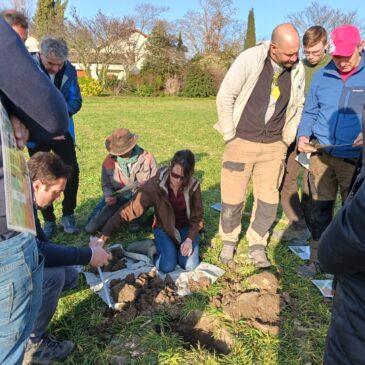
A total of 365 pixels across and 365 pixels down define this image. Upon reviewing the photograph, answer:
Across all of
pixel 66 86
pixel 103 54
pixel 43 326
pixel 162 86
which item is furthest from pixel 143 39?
pixel 43 326

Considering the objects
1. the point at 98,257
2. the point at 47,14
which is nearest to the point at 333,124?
the point at 98,257

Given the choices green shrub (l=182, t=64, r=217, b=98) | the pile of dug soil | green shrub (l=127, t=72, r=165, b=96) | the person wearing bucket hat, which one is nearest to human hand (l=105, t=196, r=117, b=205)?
the person wearing bucket hat

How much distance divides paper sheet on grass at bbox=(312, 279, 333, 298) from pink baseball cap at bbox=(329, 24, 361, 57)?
6.32ft

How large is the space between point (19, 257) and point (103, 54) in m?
33.5

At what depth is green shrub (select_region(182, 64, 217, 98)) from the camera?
29875 millimetres

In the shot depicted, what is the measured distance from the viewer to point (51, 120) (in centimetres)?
130

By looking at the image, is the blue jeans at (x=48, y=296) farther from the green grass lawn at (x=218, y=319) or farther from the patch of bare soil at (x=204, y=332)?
the patch of bare soil at (x=204, y=332)

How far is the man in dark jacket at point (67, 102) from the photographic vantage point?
3600 millimetres

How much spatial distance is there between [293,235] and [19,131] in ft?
12.0

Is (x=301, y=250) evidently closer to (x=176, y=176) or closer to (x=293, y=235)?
(x=293, y=235)

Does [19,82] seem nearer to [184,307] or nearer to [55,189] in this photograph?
[55,189]

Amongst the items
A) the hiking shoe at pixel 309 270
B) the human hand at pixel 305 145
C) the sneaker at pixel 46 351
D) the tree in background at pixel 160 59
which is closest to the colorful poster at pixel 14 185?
the sneaker at pixel 46 351

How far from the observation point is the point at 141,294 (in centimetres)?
307

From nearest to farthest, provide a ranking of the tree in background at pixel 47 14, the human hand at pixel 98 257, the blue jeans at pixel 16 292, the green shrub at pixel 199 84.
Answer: the blue jeans at pixel 16 292 < the human hand at pixel 98 257 < the green shrub at pixel 199 84 < the tree in background at pixel 47 14
